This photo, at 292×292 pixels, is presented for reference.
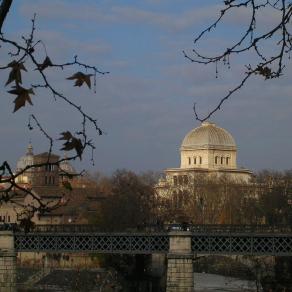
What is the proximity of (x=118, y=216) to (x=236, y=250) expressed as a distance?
25.5 m

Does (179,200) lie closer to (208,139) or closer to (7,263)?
(208,139)

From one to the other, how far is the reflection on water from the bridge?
21.8ft

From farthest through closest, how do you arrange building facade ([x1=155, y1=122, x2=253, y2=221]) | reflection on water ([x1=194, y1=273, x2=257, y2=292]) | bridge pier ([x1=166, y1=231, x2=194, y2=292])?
building facade ([x1=155, y1=122, x2=253, y2=221]) < reflection on water ([x1=194, y1=273, x2=257, y2=292]) < bridge pier ([x1=166, y1=231, x2=194, y2=292])

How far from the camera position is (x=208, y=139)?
13450 centimetres

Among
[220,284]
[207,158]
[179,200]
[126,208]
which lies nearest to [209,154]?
[207,158]

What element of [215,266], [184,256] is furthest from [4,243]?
[215,266]

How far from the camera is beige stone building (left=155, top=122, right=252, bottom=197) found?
A: 131625 millimetres

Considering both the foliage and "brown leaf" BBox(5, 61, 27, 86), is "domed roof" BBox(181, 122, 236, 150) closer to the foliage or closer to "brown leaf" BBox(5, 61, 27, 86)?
the foliage

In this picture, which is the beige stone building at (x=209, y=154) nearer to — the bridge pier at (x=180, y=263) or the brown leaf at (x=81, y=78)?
the bridge pier at (x=180, y=263)

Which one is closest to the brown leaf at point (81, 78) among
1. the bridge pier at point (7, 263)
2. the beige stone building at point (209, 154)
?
the bridge pier at point (7, 263)

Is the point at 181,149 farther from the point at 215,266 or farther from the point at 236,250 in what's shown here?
the point at 236,250

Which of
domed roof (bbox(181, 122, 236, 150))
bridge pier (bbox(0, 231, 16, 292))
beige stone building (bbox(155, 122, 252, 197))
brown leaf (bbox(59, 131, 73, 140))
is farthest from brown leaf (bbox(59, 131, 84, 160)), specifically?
domed roof (bbox(181, 122, 236, 150))

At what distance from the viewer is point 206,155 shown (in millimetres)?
134750

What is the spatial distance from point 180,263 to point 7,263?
10.1m
